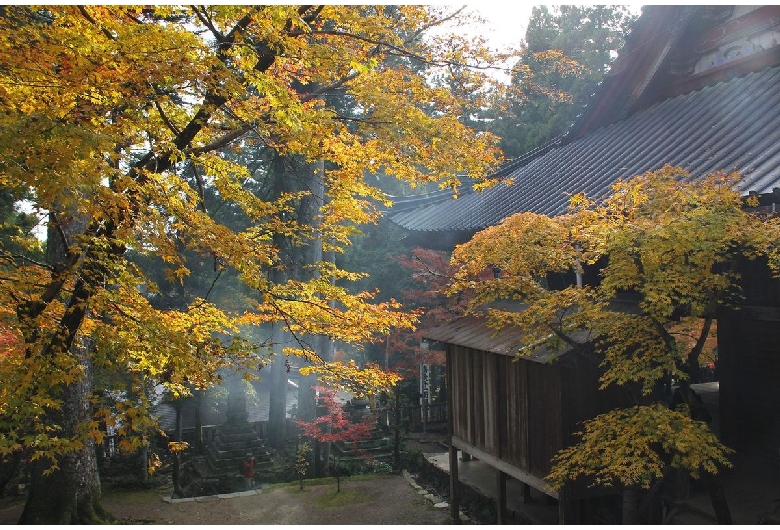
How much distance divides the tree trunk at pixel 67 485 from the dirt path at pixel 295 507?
1.68 metres

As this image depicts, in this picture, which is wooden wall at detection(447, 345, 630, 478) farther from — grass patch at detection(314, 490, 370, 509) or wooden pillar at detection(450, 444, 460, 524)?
grass patch at detection(314, 490, 370, 509)

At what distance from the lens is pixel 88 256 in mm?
5664

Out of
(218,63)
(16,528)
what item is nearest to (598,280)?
(218,63)

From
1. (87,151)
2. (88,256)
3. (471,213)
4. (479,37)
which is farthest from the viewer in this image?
(471,213)

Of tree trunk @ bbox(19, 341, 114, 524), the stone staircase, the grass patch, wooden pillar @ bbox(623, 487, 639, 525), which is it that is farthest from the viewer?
the stone staircase

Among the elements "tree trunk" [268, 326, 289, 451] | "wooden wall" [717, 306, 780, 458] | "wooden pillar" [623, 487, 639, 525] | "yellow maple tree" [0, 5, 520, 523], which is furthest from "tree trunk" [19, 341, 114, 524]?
"wooden wall" [717, 306, 780, 458]

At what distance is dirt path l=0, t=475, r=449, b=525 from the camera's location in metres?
12.5

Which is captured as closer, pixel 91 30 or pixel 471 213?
pixel 91 30

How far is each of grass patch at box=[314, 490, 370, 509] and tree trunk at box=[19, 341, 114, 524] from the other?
5169 mm

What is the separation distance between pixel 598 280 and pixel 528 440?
269cm

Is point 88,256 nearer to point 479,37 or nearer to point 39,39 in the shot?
point 39,39

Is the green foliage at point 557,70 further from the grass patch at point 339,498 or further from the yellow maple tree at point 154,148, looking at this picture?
the yellow maple tree at point 154,148

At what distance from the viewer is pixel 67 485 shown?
992cm

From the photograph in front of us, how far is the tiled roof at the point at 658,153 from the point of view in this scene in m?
6.74
